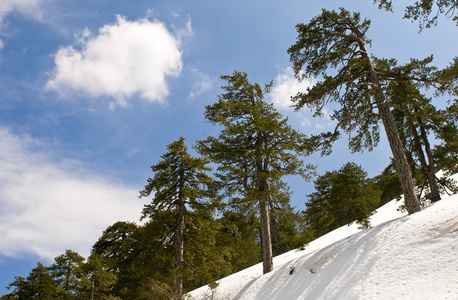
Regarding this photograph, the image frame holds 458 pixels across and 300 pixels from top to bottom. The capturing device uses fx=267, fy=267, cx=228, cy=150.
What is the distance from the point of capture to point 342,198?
29.1 meters

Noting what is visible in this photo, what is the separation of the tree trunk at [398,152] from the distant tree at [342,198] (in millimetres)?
15262

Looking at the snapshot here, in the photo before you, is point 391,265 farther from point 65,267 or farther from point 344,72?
point 65,267

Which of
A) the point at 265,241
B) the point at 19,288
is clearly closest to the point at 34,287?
the point at 19,288

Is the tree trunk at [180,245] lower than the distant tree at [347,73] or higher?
lower

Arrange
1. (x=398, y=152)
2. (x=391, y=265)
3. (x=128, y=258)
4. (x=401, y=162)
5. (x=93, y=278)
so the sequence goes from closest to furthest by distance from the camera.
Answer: (x=391, y=265)
(x=401, y=162)
(x=398, y=152)
(x=93, y=278)
(x=128, y=258)

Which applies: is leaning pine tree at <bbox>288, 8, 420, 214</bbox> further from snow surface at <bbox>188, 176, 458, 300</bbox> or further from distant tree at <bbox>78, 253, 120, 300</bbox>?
distant tree at <bbox>78, 253, 120, 300</bbox>

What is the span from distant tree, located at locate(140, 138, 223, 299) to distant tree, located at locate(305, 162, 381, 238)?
15.9 m

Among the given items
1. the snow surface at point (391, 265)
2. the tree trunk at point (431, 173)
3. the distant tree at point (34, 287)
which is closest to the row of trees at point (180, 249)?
the tree trunk at point (431, 173)

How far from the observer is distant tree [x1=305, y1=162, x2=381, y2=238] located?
89.6 feet

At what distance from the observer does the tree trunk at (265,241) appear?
14438 millimetres

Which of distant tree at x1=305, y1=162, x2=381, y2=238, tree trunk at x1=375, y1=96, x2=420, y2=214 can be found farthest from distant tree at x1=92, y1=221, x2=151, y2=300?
distant tree at x1=305, y1=162, x2=381, y2=238

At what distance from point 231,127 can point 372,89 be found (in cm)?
725

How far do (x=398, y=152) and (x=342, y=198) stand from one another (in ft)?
64.8

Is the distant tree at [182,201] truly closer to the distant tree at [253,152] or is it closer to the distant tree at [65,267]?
the distant tree at [253,152]
